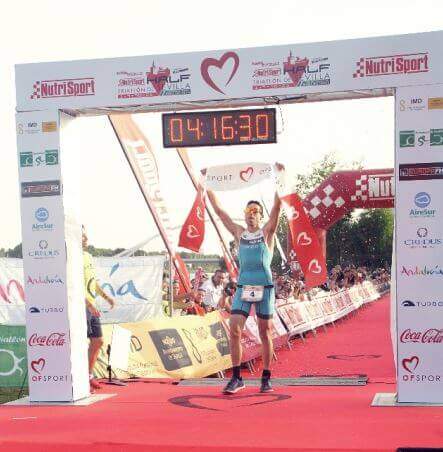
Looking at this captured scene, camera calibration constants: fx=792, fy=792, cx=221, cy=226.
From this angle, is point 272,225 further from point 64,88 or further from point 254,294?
point 64,88

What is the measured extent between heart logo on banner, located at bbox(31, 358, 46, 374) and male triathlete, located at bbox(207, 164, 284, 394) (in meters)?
1.91

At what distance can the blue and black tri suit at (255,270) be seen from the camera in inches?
324

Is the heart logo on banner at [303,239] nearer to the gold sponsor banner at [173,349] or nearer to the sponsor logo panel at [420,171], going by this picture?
the gold sponsor banner at [173,349]

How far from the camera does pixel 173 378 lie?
1056 centimetres

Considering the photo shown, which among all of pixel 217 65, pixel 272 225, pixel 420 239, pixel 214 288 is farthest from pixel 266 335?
pixel 214 288

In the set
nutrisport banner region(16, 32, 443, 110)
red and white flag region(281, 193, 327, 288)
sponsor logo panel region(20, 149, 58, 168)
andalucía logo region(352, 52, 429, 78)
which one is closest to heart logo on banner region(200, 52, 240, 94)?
nutrisport banner region(16, 32, 443, 110)

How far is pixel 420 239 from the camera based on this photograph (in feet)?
24.2

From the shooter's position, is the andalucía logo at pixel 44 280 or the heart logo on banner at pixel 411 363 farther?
the andalucía logo at pixel 44 280

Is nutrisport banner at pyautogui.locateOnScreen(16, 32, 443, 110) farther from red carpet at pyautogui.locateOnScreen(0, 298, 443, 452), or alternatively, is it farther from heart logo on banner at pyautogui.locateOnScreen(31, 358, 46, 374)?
red carpet at pyautogui.locateOnScreen(0, 298, 443, 452)

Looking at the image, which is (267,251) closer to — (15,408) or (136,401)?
(136,401)

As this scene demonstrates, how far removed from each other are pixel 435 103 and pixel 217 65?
212 cm

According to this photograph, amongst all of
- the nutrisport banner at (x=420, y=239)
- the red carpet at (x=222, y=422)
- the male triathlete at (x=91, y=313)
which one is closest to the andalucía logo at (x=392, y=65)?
the nutrisport banner at (x=420, y=239)

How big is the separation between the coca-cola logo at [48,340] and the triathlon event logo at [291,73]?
3.20 meters

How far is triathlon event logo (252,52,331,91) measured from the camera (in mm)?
7602
